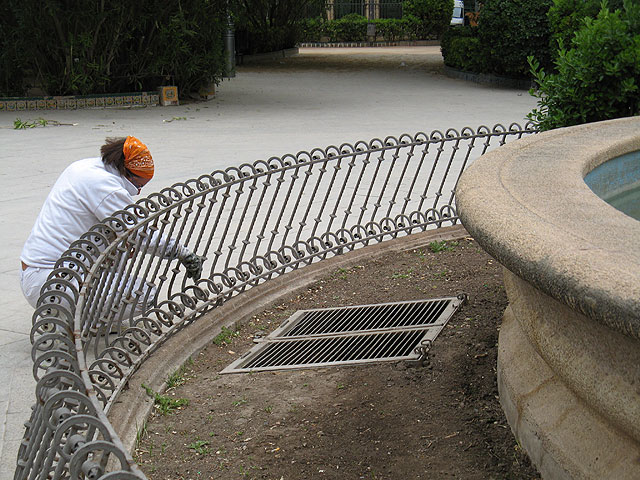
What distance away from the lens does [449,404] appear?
3578 millimetres

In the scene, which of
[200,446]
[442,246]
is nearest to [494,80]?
[442,246]

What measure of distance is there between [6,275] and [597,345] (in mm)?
4886

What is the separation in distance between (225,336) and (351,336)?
78cm

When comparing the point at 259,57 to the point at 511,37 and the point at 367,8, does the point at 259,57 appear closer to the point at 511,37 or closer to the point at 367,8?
the point at 511,37

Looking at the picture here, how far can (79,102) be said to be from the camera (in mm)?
16125

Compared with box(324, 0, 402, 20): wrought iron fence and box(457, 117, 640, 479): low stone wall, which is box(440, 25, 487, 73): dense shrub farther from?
box(324, 0, 402, 20): wrought iron fence

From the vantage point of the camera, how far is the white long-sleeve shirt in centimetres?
463

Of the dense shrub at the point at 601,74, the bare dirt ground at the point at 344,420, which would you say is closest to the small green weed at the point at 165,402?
the bare dirt ground at the point at 344,420

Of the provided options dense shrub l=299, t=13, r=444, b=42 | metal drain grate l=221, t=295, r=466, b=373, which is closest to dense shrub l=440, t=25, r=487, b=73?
dense shrub l=299, t=13, r=444, b=42

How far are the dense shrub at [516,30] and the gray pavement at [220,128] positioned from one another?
2.97ft

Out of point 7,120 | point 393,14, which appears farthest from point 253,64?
point 393,14

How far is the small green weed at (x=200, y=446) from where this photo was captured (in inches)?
133

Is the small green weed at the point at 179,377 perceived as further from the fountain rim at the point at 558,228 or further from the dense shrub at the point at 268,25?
the dense shrub at the point at 268,25

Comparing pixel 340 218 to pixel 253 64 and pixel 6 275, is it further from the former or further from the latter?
pixel 253 64
